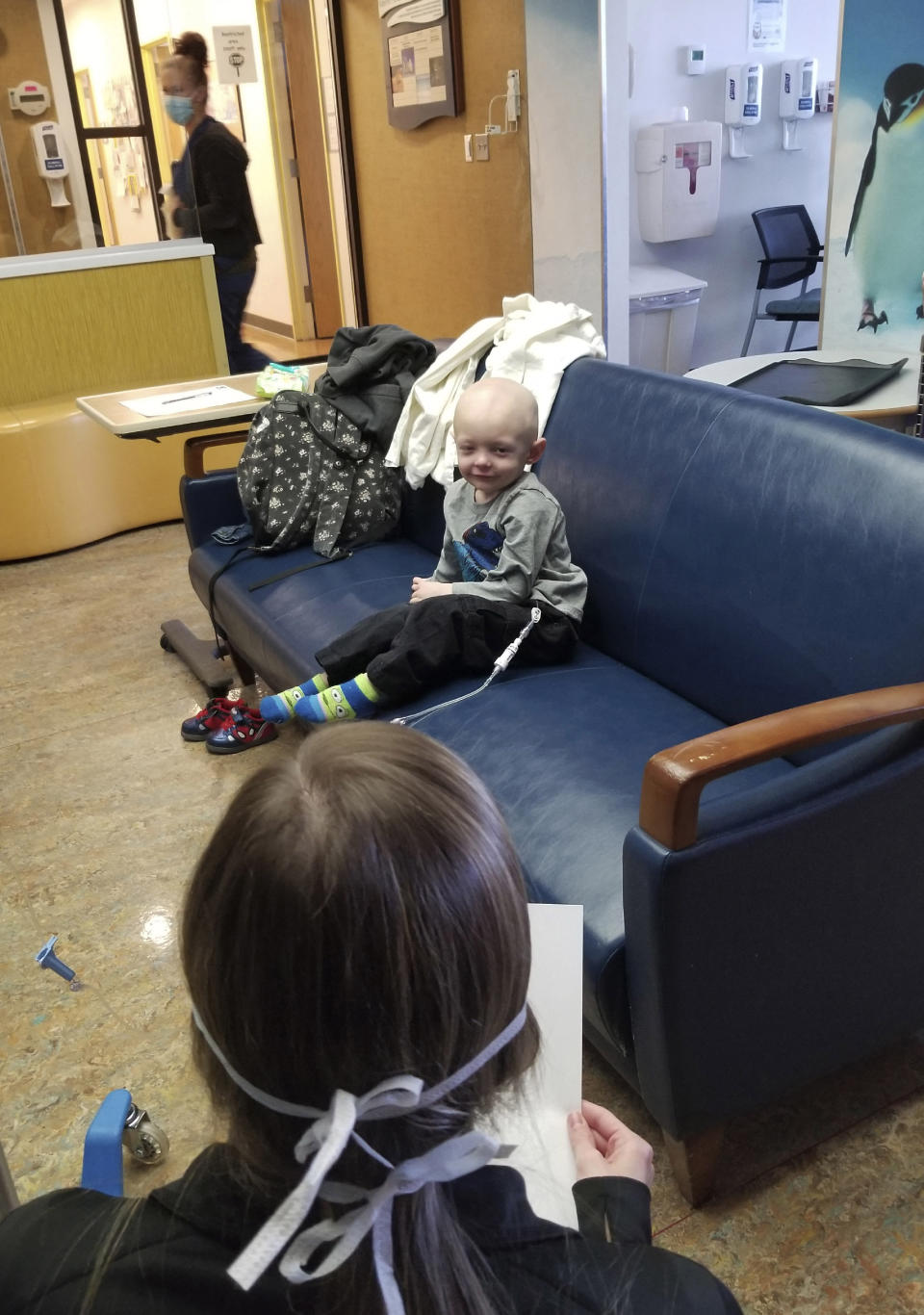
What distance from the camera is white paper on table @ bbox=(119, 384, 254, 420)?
2.96 meters

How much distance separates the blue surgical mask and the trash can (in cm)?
215

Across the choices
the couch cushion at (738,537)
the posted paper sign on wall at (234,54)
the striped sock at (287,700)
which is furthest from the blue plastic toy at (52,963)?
the posted paper sign on wall at (234,54)

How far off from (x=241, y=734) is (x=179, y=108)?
3.51 m

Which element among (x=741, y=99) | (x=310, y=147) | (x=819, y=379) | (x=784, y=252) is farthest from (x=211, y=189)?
(x=819, y=379)

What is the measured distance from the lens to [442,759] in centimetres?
64

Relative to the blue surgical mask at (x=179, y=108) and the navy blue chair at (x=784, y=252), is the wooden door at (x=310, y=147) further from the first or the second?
the navy blue chair at (x=784, y=252)

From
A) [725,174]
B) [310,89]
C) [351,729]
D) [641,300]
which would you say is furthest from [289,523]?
[310,89]

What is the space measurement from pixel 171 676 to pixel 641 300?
3174 mm

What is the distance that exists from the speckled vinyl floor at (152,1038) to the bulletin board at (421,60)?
322 cm

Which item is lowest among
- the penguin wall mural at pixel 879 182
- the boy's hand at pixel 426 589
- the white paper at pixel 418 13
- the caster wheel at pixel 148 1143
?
the caster wheel at pixel 148 1143

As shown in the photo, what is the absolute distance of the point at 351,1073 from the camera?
0.61m

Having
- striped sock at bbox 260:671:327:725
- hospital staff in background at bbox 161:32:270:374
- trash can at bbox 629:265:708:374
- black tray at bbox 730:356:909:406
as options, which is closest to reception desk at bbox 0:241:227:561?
hospital staff in background at bbox 161:32:270:374

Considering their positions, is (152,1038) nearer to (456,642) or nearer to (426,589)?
(456,642)

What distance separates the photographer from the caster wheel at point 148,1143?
1.58 meters
